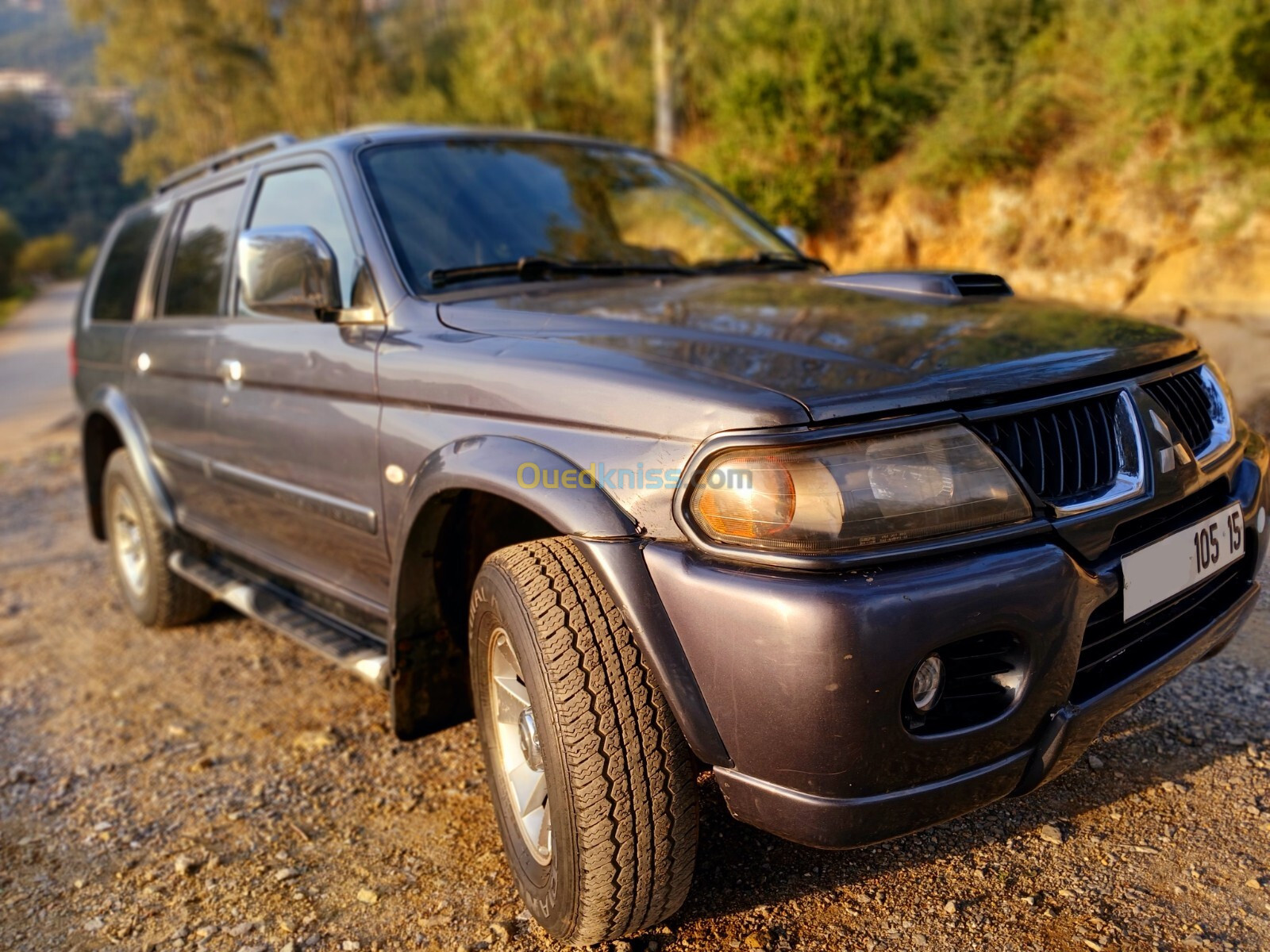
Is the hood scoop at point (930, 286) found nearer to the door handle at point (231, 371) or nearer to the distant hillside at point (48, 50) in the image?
the door handle at point (231, 371)

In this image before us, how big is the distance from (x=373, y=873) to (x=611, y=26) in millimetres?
13204

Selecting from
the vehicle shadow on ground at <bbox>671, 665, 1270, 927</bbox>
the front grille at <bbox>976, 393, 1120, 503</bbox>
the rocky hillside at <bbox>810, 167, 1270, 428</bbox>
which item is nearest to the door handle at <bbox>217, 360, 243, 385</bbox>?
the vehicle shadow on ground at <bbox>671, 665, 1270, 927</bbox>

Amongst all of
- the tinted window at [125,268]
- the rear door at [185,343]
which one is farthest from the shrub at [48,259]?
the rear door at [185,343]

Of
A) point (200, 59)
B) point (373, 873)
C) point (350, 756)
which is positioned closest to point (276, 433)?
point (350, 756)

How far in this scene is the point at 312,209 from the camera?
2.96 metres

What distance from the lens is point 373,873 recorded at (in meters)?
2.30

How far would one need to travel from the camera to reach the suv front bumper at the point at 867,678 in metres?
1.52

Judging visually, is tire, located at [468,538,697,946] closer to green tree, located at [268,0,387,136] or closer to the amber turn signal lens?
the amber turn signal lens

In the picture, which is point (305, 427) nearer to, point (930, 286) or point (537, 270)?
point (537, 270)

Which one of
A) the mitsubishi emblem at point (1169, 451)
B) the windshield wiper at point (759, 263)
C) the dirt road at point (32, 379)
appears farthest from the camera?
the dirt road at point (32, 379)

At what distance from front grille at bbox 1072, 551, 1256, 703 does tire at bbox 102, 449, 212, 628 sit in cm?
336

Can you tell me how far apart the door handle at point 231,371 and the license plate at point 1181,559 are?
251 cm

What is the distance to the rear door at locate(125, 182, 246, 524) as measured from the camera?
3389 millimetres

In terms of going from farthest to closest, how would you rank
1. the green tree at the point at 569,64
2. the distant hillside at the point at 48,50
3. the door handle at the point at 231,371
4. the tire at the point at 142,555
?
1. the distant hillside at the point at 48,50
2. the green tree at the point at 569,64
3. the tire at the point at 142,555
4. the door handle at the point at 231,371
